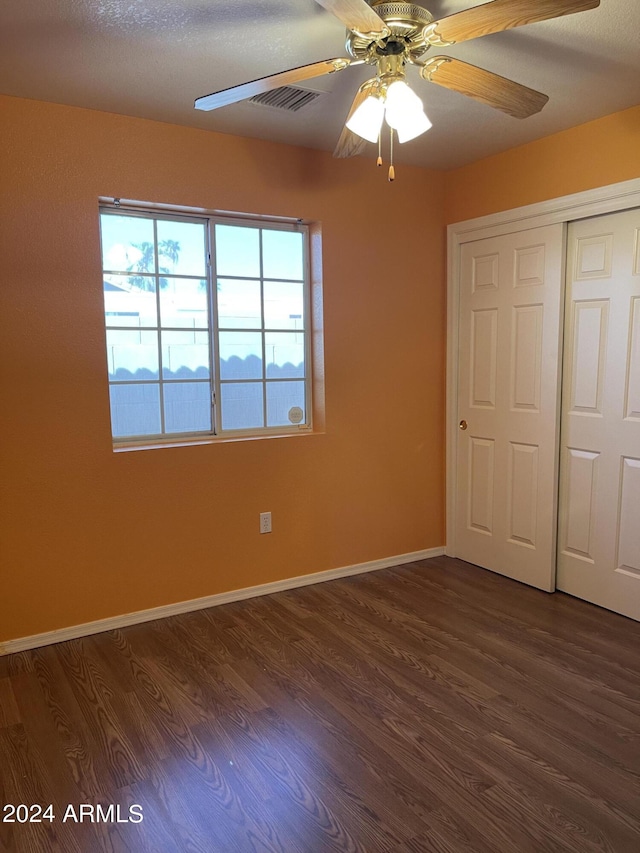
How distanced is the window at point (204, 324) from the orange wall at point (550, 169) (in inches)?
40.6

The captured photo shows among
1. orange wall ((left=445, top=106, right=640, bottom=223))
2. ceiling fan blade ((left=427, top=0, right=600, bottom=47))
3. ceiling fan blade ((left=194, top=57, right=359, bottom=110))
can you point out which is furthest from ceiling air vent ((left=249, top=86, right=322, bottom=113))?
orange wall ((left=445, top=106, right=640, bottom=223))

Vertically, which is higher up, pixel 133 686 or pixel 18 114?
pixel 18 114

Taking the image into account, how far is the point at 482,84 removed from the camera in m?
1.83

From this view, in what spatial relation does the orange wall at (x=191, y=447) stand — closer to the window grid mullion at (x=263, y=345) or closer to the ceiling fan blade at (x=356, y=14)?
the window grid mullion at (x=263, y=345)

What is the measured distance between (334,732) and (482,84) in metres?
2.19

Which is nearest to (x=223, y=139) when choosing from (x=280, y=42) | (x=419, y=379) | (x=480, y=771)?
(x=280, y=42)

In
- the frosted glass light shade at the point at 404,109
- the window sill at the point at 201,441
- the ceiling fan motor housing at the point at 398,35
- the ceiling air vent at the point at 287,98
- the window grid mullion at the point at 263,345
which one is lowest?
the window sill at the point at 201,441

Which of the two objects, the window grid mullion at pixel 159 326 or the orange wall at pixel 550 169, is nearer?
the orange wall at pixel 550 169

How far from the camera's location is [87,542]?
109 inches

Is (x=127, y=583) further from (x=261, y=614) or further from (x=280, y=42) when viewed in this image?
(x=280, y=42)

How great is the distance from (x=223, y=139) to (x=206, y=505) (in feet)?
6.10

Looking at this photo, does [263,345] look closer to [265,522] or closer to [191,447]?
[191,447]

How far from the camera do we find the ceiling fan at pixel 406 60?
57.9 inches

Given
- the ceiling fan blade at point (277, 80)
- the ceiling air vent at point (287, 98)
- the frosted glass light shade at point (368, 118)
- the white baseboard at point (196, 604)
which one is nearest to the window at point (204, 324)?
the ceiling air vent at point (287, 98)
